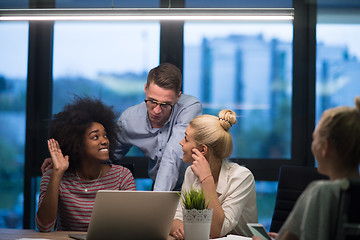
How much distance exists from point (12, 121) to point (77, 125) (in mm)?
1746

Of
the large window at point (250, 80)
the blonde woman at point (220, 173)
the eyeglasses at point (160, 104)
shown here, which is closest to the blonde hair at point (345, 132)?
the blonde woman at point (220, 173)

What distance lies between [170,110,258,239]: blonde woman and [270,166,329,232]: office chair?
0.80ft

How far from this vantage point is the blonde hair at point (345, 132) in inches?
41.9

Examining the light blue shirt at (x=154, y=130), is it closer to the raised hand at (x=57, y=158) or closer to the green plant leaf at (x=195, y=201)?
the raised hand at (x=57, y=158)

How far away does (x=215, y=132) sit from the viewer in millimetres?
2156

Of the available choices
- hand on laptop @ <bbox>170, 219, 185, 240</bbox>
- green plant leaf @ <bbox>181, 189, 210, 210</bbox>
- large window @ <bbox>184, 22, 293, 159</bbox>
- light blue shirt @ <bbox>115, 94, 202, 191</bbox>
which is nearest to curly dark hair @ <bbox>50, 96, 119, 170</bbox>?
light blue shirt @ <bbox>115, 94, 202, 191</bbox>

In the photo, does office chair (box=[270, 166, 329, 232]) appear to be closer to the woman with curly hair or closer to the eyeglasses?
the woman with curly hair

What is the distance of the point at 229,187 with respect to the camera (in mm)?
2090

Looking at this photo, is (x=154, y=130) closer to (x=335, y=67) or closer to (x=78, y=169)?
(x=78, y=169)

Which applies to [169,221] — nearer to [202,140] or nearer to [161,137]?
[202,140]

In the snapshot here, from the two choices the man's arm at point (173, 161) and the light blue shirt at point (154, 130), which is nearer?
the man's arm at point (173, 161)

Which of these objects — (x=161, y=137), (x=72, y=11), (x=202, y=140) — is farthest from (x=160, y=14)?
(x=202, y=140)

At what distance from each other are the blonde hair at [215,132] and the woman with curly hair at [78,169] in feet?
1.53

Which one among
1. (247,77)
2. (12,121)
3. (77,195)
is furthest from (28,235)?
(247,77)
